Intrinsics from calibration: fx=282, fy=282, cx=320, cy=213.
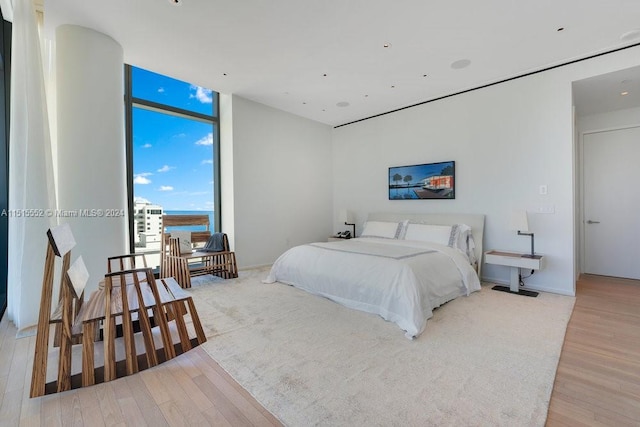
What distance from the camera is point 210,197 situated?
518cm

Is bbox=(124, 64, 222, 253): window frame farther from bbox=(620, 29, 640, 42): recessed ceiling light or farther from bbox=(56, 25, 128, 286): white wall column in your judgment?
bbox=(620, 29, 640, 42): recessed ceiling light

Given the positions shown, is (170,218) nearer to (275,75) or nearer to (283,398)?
(275,75)

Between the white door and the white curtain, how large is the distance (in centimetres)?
731

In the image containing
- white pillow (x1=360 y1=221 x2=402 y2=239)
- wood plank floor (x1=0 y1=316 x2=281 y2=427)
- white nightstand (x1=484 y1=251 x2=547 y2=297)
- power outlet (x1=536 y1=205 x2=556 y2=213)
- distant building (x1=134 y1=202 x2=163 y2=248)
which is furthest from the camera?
white pillow (x1=360 y1=221 x2=402 y2=239)

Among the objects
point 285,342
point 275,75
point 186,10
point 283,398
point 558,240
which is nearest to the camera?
point 283,398

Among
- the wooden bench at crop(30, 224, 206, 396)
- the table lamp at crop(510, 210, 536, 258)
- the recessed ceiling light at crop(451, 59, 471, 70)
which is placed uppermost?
the recessed ceiling light at crop(451, 59, 471, 70)

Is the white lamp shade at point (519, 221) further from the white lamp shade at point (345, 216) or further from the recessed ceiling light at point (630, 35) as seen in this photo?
the white lamp shade at point (345, 216)

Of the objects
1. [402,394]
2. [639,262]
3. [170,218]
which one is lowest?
[402,394]

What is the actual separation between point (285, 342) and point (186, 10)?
10.6 ft

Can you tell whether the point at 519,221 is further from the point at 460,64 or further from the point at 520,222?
the point at 460,64

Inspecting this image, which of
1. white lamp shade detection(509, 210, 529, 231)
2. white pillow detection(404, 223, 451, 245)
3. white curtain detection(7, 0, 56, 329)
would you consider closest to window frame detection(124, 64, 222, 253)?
white curtain detection(7, 0, 56, 329)

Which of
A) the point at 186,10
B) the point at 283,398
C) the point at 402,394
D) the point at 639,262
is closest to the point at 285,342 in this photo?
the point at 283,398

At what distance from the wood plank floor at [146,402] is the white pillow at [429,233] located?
11.3 feet

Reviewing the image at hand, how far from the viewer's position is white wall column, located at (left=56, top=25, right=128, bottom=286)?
3041mm
